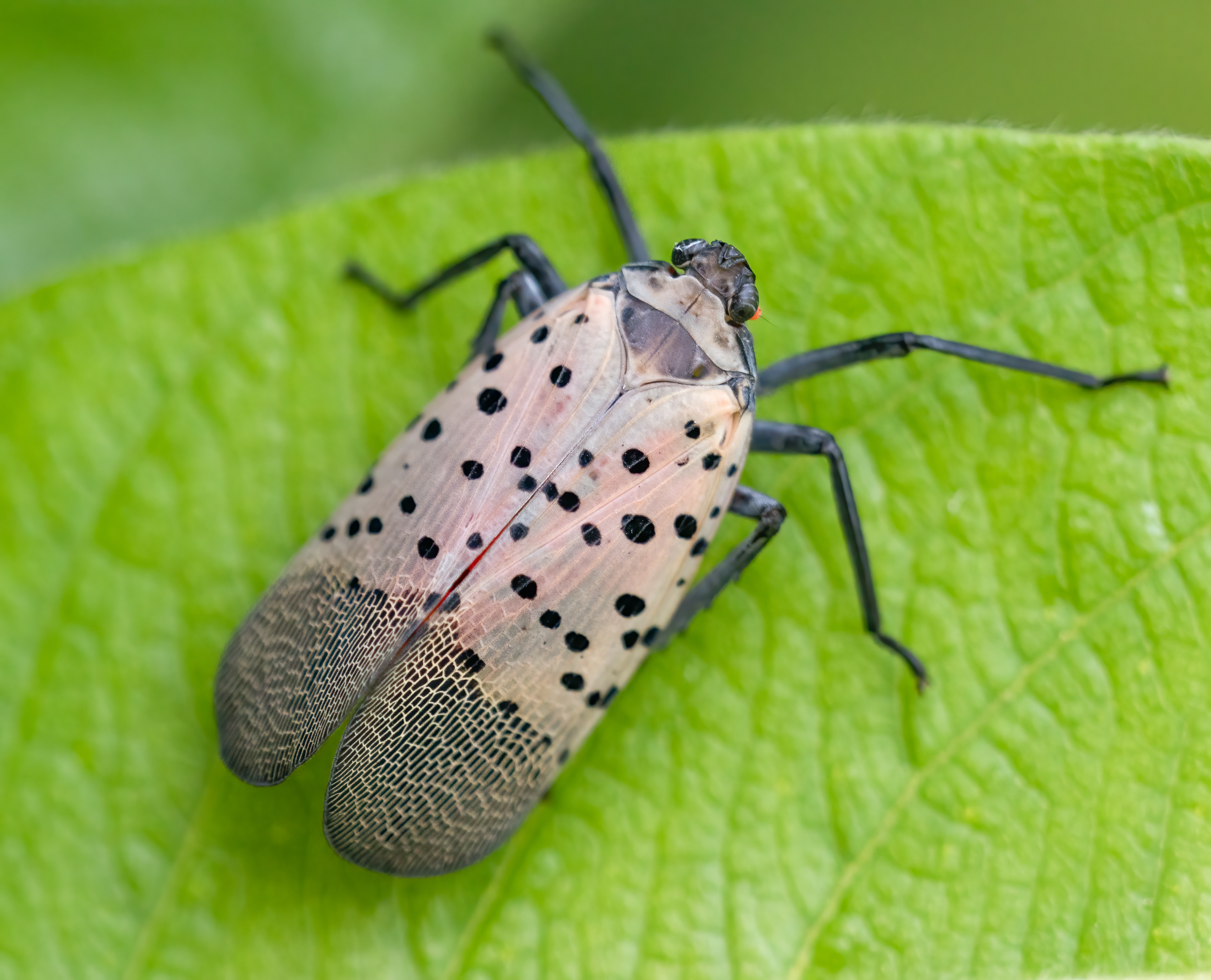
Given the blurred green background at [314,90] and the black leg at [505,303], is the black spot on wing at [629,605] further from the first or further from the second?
the blurred green background at [314,90]

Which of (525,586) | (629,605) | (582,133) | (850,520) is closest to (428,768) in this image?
(525,586)

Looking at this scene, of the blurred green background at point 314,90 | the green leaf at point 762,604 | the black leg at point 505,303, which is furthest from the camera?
the blurred green background at point 314,90

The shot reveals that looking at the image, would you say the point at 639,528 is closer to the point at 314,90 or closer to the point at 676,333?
the point at 676,333

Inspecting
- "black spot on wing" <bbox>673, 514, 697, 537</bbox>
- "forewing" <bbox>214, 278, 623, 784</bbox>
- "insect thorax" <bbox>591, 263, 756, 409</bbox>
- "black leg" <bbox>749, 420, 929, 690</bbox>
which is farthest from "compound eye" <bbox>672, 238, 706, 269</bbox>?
"black spot on wing" <bbox>673, 514, 697, 537</bbox>

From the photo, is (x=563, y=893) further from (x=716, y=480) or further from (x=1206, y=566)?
(x=1206, y=566)

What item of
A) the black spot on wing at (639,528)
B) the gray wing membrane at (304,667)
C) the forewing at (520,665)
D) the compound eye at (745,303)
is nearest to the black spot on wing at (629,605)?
the forewing at (520,665)

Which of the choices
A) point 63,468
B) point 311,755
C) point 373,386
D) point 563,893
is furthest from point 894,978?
point 63,468
